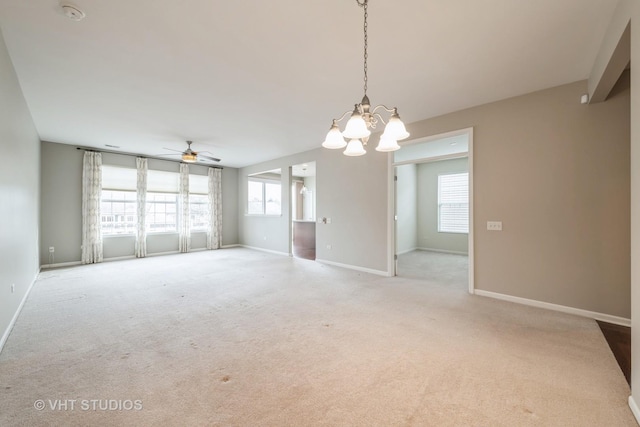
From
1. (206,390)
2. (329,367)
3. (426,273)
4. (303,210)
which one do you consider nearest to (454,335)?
(329,367)

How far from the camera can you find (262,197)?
31.7 feet

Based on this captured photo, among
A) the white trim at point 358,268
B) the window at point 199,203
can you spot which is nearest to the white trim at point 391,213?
the white trim at point 358,268

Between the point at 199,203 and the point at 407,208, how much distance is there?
6591 millimetres

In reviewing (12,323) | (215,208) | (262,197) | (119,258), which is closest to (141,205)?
(119,258)

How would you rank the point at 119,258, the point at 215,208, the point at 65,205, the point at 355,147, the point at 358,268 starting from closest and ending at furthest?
the point at 355,147
the point at 358,268
the point at 65,205
the point at 119,258
the point at 215,208

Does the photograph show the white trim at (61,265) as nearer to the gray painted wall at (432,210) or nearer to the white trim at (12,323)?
the white trim at (12,323)

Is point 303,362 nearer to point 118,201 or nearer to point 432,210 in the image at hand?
point 432,210

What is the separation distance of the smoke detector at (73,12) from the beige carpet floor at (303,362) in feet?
9.27

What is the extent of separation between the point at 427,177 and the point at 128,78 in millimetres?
7614

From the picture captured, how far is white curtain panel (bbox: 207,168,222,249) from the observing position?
8.49 m

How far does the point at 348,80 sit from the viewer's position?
10.4 ft

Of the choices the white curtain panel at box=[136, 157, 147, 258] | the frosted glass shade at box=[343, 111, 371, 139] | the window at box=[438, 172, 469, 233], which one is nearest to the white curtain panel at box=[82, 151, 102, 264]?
the white curtain panel at box=[136, 157, 147, 258]

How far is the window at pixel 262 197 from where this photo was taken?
9188 millimetres

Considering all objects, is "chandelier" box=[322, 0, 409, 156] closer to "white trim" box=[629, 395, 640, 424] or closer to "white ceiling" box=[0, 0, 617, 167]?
"white ceiling" box=[0, 0, 617, 167]
